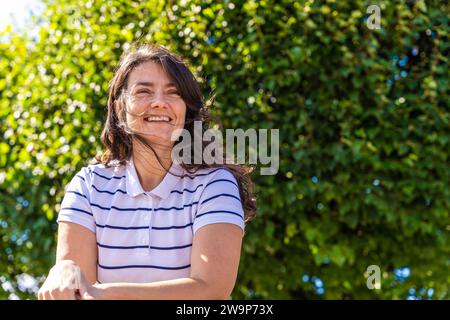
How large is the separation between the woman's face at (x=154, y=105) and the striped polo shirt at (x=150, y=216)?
0.13 m

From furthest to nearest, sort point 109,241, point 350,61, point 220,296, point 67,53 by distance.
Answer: point 67,53
point 350,61
point 109,241
point 220,296

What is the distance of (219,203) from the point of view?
85.4 inches

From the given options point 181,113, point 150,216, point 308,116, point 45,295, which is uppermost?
point 308,116

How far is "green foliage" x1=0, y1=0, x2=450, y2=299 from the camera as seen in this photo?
4.29m

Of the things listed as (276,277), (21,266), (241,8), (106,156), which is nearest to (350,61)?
(241,8)

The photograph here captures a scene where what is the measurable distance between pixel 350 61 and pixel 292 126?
0.51m

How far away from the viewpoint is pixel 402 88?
438cm

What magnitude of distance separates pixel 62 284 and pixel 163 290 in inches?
10.5

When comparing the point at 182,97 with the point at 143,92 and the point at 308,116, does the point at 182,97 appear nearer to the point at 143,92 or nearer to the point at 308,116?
the point at 143,92

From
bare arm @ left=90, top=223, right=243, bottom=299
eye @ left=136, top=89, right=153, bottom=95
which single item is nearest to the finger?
bare arm @ left=90, top=223, right=243, bottom=299

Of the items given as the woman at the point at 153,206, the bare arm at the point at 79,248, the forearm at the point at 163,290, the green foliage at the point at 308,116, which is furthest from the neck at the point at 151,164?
the green foliage at the point at 308,116

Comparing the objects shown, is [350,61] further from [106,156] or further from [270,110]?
[106,156]

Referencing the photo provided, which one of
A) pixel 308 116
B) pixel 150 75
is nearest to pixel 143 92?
pixel 150 75

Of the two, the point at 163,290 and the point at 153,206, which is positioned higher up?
the point at 153,206
